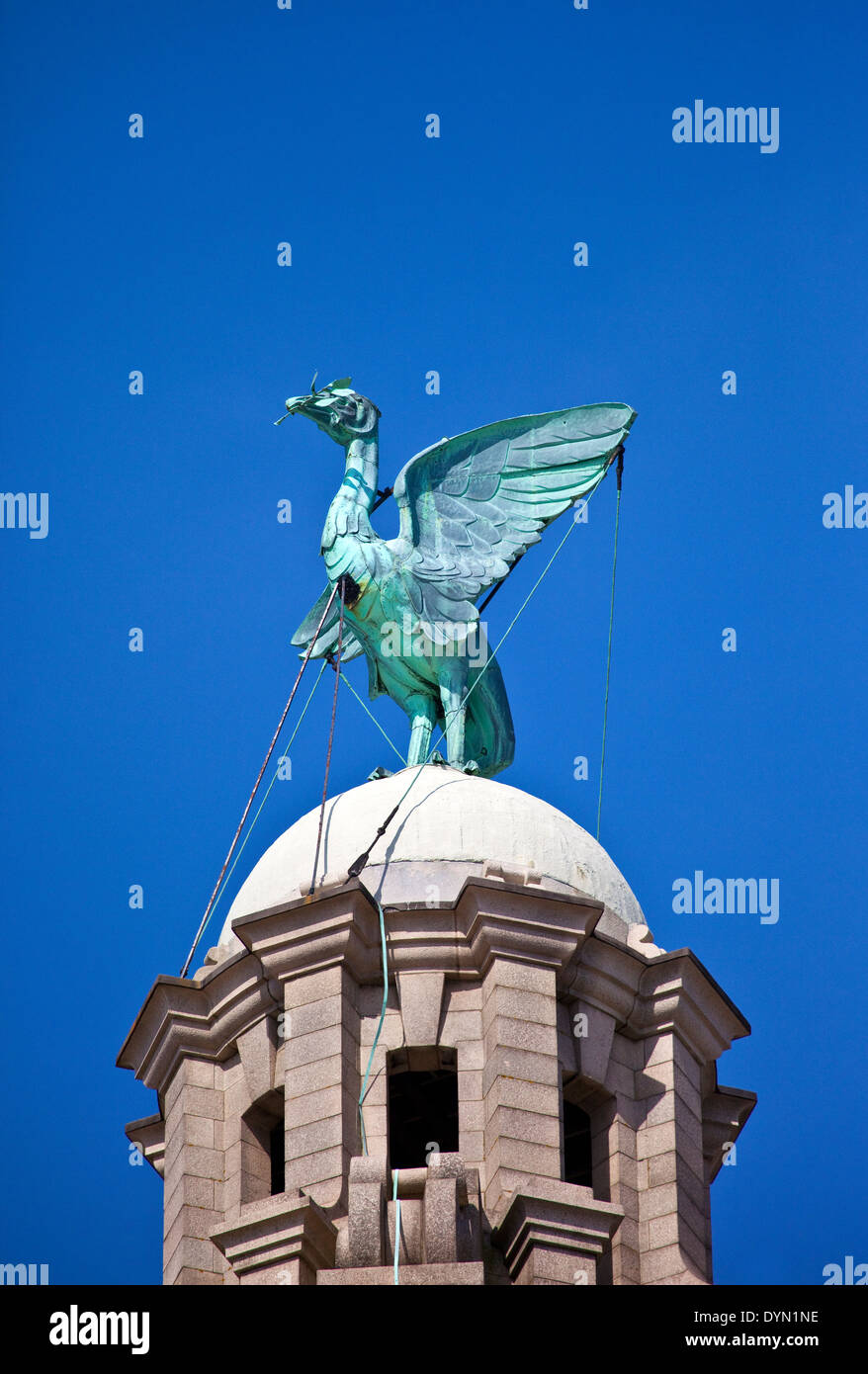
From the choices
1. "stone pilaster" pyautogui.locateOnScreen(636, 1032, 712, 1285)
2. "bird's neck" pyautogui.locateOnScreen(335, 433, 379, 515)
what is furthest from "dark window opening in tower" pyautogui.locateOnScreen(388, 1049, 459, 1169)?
"bird's neck" pyautogui.locateOnScreen(335, 433, 379, 515)

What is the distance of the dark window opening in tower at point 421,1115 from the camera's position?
47.7 m

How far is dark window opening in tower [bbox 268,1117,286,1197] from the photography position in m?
46.7

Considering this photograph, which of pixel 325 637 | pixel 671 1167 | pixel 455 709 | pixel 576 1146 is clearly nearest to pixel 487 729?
pixel 455 709

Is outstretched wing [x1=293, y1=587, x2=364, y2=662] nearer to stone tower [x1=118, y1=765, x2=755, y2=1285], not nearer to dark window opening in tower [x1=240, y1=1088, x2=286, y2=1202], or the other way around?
stone tower [x1=118, y1=765, x2=755, y2=1285]

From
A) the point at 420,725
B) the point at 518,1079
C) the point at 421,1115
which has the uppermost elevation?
Answer: the point at 420,725

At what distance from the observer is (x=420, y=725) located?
50.0 meters

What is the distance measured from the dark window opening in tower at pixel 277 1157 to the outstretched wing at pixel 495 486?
837 centimetres

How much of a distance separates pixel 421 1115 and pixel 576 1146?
2.33m

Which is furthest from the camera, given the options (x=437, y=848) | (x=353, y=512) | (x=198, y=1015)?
(x=353, y=512)

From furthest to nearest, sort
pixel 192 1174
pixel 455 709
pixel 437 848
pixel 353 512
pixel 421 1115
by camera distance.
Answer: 1. pixel 353 512
2. pixel 455 709
3. pixel 421 1115
4. pixel 437 848
5. pixel 192 1174

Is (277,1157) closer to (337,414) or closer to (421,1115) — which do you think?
(421,1115)

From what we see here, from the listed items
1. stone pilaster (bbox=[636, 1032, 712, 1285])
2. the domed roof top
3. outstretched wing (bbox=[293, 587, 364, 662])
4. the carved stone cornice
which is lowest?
stone pilaster (bbox=[636, 1032, 712, 1285])

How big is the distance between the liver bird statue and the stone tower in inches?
83.6

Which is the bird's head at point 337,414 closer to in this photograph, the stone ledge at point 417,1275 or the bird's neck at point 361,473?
the bird's neck at point 361,473
